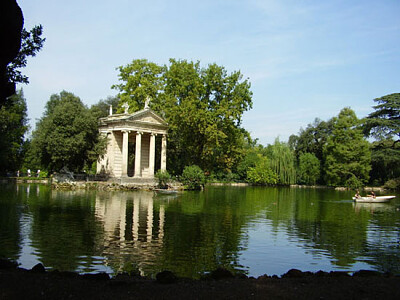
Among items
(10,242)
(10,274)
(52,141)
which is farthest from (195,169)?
(10,274)

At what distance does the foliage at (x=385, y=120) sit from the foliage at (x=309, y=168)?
16299 mm

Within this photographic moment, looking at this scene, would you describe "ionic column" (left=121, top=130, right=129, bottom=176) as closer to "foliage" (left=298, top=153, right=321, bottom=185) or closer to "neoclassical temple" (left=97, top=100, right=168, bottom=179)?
"neoclassical temple" (left=97, top=100, right=168, bottom=179)

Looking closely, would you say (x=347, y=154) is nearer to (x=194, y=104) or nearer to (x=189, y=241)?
(x=194, y=104)

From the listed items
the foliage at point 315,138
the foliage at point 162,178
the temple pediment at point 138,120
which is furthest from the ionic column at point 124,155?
the foliage at point 315,138

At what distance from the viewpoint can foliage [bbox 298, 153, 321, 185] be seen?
7900 centimetres

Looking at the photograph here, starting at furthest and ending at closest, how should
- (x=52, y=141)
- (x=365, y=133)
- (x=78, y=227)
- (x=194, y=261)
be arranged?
(x=365, y=133) → (x=52, y=141) → (x=78, y=227) → (x=194, y=261)

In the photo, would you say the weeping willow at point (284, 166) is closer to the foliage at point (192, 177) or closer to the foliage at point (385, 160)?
the foliage at point (385, 160)

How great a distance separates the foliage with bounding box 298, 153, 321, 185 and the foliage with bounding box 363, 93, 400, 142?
16.3m

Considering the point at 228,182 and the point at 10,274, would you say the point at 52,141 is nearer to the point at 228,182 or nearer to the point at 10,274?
the point at 10,274

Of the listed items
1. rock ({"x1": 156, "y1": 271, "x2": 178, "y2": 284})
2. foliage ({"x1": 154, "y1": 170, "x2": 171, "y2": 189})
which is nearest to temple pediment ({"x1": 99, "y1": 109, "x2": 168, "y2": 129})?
foliage ({"x1": 154, "y1": 170, "x2": 171, "y2": 189})

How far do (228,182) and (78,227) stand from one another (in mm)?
67555

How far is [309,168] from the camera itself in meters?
79.6

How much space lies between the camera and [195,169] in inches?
1960

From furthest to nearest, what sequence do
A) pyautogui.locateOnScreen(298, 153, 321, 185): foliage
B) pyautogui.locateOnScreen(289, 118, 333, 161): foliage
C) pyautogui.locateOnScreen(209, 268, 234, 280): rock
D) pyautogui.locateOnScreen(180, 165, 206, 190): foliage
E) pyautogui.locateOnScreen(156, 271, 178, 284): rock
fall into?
pyautogui.locateOnScreen(289, 118, 333, 161): foliage, pyautogui.locateOnScreen(298, 153, 321, 185): foliage, pyautogui.locateOnScreen(180, 165, 206, 190): foliage, pyautogui.locateOnScreen(209, 268, 234, 280): rock, pyautogui.locateOnScreen(156, 271, 178, 284): rock
